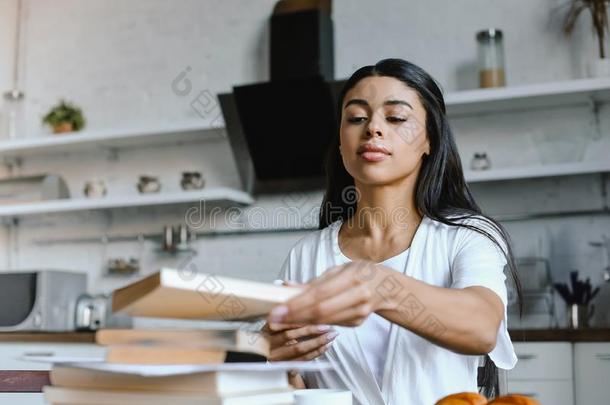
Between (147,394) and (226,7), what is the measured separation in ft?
12.4

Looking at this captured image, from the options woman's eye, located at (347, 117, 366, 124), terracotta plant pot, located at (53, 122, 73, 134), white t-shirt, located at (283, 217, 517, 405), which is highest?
terracotta plant pot, located at (53, 122, 73, 134)

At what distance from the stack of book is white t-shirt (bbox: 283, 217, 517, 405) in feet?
1.67

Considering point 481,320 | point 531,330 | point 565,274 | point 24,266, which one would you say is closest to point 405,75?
point 481,320

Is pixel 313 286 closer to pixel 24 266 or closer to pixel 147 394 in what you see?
pixel 147 394

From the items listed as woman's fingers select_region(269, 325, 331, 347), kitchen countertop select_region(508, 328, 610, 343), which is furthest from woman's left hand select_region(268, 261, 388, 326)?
kitchen countertop select_region(508, 328, 610, 343)

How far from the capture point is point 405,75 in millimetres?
1403

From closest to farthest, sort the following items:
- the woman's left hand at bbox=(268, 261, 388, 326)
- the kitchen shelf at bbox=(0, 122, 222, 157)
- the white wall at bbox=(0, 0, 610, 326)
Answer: the woman's left hand at bbox=(268, 261, 388, 326) < the white wall at bbox=(0, 0, 610, 326) < the kitchen shelf at bbox=(0, 122, 222, 157)

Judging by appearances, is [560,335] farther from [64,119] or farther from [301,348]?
[64,119]

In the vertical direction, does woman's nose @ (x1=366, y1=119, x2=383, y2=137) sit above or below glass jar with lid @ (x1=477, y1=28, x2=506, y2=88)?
below

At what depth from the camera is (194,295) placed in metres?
0.57

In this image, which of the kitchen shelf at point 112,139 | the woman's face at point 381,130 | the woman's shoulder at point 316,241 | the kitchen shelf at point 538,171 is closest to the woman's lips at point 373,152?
the woman's face at point 381,130

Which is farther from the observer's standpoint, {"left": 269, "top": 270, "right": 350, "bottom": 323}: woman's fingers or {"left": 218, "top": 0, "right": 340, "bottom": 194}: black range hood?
{"left": 218, "top": 0, "right": 340, "bottom": 194}: black range hood

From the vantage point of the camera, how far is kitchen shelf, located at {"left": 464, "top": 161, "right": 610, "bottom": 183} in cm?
309

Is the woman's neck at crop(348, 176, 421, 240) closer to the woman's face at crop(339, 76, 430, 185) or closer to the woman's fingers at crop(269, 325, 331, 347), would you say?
the woman's face at crop(339, 76, 430, 185)
